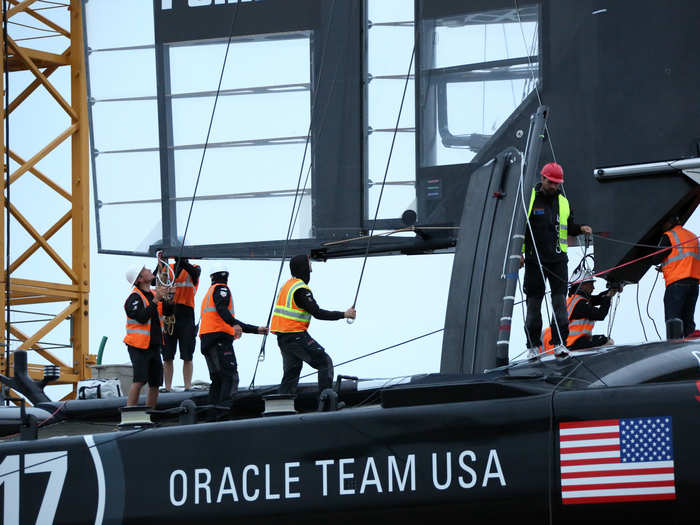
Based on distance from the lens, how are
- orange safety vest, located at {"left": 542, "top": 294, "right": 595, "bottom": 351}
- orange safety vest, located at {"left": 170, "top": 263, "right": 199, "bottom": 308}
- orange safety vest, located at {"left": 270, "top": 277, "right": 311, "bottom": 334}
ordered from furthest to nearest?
orange safety vest, located at {"left": 170, "top": 263, "right": 199, "bottom": 308}
orange safety vest, located at {"left": 542, "top": 294, "right": 595, "bottom": 351}
orange safety vest, located at {"left": 270, "top": 277, "right": 311, "bottom": 334}

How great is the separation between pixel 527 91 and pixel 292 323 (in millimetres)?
2202

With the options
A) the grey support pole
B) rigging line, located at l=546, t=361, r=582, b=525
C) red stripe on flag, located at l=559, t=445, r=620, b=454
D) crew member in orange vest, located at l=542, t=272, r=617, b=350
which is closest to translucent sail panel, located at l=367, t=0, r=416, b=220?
crew member in orange vest, located at l=542, t=272, r=617, b=350

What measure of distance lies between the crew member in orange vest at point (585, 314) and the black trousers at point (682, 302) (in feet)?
1.49

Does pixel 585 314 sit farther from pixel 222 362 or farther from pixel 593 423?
pixel 593 423

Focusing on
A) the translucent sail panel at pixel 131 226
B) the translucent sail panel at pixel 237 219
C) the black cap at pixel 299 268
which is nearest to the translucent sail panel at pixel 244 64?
the translucent sail panel at pixel 237 219

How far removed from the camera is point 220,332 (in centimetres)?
908

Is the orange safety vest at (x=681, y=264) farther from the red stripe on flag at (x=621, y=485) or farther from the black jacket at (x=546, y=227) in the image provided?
the red stripe on flag at (x=621, y=485)

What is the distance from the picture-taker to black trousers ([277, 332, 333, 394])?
8297 mm

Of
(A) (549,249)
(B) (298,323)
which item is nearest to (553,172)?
(A) (549,249)

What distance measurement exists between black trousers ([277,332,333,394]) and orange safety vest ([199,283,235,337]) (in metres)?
0.72

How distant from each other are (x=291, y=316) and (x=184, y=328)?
178 centimetres

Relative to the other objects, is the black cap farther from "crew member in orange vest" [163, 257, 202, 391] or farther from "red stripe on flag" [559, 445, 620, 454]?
"red stripe on flag" [559, 445, 620, 454]

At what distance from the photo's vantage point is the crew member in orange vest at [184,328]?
985cm

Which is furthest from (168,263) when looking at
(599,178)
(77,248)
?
(77,248)
